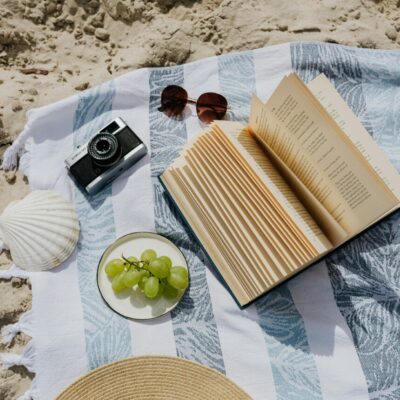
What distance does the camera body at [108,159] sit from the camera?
48.8 inches

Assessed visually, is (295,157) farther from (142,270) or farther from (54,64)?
(54,64)

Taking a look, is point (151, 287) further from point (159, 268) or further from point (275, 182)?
point (275, 182)

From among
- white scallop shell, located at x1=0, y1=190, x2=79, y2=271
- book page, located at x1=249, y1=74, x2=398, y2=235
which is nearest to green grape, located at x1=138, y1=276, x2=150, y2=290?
white scallop shell, located at x1=0, y1=190, x2=79, y2=271

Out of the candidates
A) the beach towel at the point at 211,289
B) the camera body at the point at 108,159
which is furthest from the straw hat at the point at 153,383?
the camera body at the point at 108,159

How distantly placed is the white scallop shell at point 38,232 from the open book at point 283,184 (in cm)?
31

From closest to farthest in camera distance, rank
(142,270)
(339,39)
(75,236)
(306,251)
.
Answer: (306,251), (142,270), (75,236), (339,39)

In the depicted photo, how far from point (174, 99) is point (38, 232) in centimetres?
49

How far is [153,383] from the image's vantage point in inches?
44.4

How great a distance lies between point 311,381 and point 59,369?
0.60m

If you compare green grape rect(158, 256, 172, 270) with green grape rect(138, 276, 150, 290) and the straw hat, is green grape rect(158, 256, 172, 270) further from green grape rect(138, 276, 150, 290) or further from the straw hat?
the straw hat

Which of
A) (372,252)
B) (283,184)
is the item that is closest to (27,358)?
(283,184)

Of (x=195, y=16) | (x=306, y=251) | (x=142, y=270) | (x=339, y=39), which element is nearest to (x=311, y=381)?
(x=306, y=251)

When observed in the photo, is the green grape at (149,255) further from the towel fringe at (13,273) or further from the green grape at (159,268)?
the towel fringe at (13,273)

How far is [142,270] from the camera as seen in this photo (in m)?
1.15
